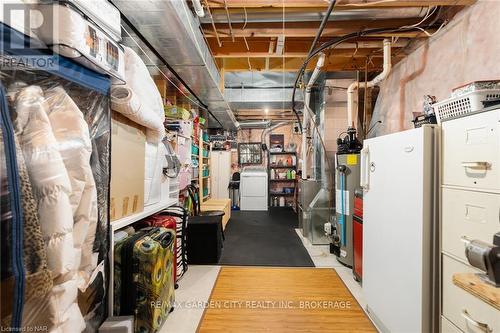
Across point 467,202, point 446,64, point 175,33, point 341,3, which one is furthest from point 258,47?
point 467,202

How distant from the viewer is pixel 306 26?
2354 millimetres

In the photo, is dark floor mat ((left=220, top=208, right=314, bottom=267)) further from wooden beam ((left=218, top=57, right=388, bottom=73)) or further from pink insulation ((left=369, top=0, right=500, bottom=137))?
wooden beam ((left=218, top=57, right=388, bottom=73))

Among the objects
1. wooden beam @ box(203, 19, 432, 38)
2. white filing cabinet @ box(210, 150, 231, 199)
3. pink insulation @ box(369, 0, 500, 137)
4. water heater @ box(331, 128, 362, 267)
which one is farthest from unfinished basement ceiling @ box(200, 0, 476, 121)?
white filing cabinet @ box(210, 150, 231, 199)

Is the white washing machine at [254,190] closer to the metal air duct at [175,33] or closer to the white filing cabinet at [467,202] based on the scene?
the metal air duct at [175,33]

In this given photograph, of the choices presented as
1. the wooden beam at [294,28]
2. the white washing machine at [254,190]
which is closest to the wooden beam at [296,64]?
the wooden beam at [294,28]

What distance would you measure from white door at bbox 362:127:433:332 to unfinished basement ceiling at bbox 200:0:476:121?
3.93 ft

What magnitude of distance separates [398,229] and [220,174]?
5.26 m

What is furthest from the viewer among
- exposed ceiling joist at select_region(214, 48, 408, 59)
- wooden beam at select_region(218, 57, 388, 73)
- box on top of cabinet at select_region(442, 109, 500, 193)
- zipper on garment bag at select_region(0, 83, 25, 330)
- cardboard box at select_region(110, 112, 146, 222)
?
wooden beam at select_region(218, 57, 388, 73)

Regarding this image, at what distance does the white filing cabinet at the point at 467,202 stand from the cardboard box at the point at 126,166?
1869 mm

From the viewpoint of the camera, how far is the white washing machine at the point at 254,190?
6262 millimetres

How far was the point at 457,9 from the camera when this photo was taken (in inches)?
76.3

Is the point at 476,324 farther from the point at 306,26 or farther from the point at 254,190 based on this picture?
the point at 254,190

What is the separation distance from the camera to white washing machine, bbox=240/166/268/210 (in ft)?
20.5

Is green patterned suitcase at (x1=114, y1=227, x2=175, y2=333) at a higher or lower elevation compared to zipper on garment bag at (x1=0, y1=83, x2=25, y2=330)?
lower
